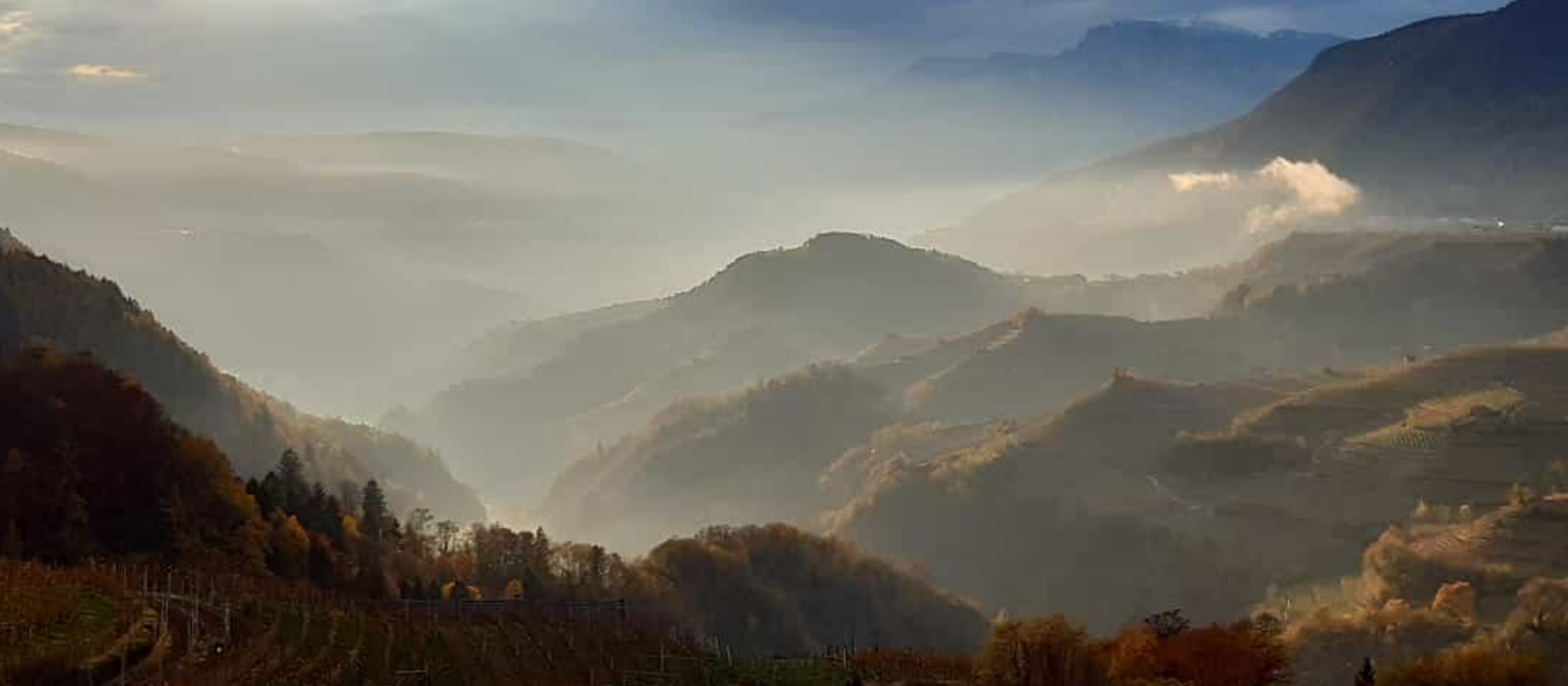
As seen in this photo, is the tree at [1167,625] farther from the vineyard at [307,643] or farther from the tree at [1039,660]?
the vineyard at [307,643]

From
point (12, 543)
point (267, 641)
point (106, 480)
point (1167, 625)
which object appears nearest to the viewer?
point (267, 641)

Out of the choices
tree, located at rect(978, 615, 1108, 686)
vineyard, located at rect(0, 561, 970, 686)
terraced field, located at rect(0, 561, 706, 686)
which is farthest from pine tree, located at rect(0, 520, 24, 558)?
tree, located at rect(978, 615, 1108, 686)

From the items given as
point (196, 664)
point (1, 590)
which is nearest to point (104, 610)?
point (1, 590)

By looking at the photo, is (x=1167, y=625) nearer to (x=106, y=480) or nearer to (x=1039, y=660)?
(x=1039, y=660)

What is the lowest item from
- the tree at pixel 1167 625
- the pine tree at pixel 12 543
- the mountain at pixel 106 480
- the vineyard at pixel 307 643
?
the tree at pixel 1167 625

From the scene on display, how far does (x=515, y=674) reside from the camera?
9344 cm

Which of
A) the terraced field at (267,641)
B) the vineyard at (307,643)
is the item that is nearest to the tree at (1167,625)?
the vineyard at (307,643)

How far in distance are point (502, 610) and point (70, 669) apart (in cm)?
5473

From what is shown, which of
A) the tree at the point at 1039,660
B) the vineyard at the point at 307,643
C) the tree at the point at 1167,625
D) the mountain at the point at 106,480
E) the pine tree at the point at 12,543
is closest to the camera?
the vineyard at the point at 307,643

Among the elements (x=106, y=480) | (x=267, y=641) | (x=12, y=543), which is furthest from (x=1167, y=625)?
(x=106, y=480)

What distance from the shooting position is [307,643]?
8819 centimetres

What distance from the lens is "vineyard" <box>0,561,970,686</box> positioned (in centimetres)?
7400

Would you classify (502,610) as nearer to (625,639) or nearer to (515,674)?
(625,639)

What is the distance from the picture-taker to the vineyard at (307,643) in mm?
74000
